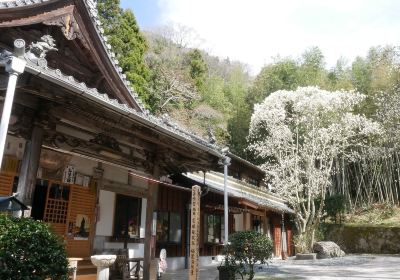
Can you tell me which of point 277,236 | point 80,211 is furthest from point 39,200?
point 277,236

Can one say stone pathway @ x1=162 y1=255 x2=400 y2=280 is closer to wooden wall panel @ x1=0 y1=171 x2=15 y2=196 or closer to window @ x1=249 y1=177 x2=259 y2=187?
wooden wall panel @ x1=0 y1=171 x2=15 y2=196

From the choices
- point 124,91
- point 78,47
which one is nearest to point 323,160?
point 124,91

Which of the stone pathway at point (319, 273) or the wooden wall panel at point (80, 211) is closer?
the wooden wall panel at point (80, 211)

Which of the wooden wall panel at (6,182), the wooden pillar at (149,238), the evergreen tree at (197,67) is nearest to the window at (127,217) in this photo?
the wooden pillar at (149,238)

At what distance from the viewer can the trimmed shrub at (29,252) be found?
3.89m

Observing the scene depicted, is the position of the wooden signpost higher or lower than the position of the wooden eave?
lower

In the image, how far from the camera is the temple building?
18.7 ft

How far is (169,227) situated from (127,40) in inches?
612

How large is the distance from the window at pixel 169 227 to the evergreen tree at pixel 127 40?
11.4 m

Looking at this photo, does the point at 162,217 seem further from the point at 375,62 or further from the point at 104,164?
the point at 375,62

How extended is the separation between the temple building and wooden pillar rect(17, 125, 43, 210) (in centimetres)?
2

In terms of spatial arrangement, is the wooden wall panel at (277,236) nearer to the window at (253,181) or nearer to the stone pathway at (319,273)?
the window at (253,181)

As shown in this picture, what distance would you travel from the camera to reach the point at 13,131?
5.92 m

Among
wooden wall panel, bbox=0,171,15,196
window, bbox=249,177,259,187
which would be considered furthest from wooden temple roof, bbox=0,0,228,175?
window, bbox=249,177,259,187
